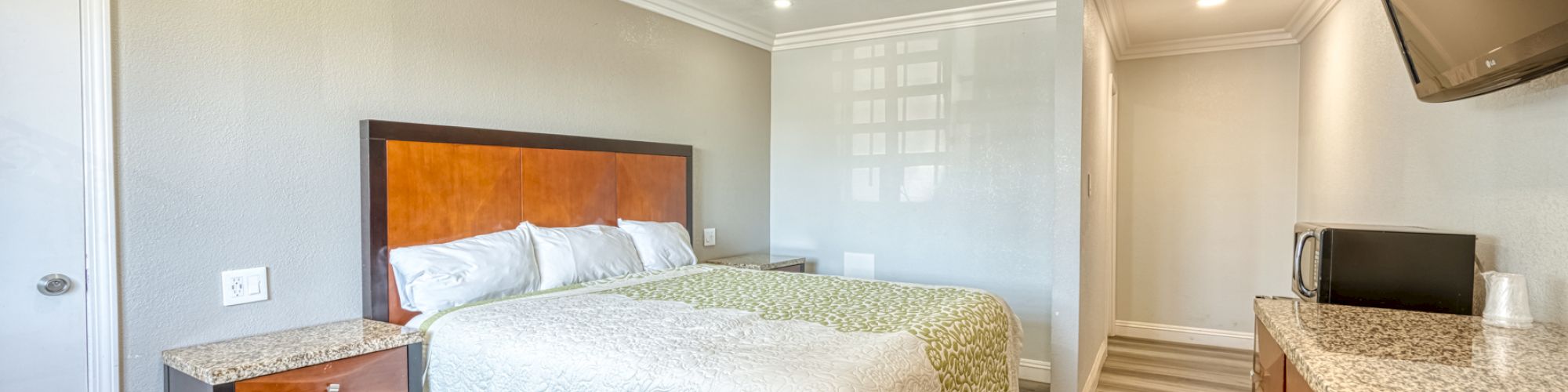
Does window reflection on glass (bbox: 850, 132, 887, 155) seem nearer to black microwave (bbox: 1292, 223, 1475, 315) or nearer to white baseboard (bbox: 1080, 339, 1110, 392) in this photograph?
white baseboard (bbox: 1080, 339, 1110, 392)

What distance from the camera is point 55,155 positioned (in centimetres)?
174

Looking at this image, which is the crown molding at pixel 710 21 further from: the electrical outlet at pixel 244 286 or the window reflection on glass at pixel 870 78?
the electrical outlet at pixel 244 286

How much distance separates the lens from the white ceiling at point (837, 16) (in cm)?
357

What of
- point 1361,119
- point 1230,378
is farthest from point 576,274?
point 1230,378

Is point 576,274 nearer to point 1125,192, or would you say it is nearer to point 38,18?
point 38,18

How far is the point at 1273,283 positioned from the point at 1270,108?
1.04 m

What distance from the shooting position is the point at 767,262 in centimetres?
373

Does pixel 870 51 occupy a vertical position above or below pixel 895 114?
above

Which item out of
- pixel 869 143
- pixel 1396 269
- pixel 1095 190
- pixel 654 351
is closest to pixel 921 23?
pixel 869 143

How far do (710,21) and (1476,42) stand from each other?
10.1ft

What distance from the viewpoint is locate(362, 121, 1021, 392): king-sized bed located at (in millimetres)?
1647

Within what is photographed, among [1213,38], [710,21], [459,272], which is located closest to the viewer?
[459,272]

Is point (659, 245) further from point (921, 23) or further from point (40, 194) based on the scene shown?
point (40, 194)

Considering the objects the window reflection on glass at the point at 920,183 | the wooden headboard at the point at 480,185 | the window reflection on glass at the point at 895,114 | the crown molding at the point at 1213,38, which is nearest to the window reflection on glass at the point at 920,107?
the window reflection on glass at the point at 895,114
